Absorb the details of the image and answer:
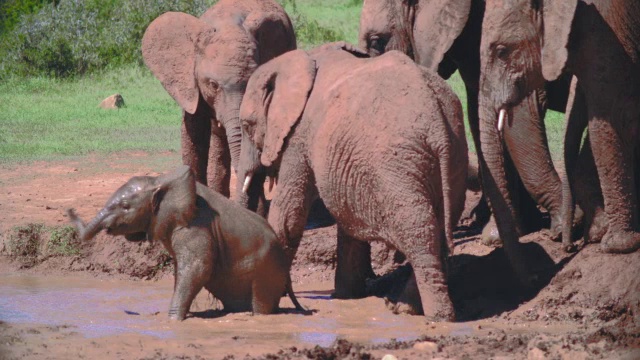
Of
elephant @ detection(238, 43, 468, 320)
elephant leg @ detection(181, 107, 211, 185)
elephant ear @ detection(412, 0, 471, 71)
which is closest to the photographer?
elephant @ detection(238, 43, 468, 320)

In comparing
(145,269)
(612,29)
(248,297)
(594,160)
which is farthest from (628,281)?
(145,269)

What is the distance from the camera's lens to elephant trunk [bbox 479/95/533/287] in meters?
7.57

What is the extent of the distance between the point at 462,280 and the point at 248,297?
1.28 m

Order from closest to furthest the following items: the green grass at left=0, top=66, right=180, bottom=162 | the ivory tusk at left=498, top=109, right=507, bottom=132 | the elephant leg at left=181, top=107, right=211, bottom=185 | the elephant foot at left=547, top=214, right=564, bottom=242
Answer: the ivory tusk at left=498, top=109, right=507, bottom=132
the elephant foot at left=547, top=214, right=564, bottom=242
the elephant leg at left=181, top=107, right=211, bottom=185
the green grass at left=0, top=66, right=180, bottom=162

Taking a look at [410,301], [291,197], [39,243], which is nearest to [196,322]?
[291,197]

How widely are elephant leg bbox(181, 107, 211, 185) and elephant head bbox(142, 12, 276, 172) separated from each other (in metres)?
0.11

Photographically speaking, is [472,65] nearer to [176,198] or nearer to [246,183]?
[246,183]

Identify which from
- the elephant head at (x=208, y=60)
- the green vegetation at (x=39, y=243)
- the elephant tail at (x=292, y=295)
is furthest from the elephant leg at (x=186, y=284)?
the green vegetation at (x=39, y=243)

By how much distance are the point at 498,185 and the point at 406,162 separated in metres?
1.06

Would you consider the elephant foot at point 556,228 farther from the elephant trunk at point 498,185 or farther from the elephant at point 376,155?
the elephant at point 376,155

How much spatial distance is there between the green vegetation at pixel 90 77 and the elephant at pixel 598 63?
4754 millimetres

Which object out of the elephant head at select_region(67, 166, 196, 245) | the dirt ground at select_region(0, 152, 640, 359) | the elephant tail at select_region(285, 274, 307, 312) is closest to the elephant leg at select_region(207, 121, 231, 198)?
the dirt ground at select_region(0, 152, 640, 359)

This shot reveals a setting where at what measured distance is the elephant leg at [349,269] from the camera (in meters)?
7.95

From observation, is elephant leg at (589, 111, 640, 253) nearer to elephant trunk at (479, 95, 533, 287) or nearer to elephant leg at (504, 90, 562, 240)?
elephant trunk at (479, 95, 533, 287)
